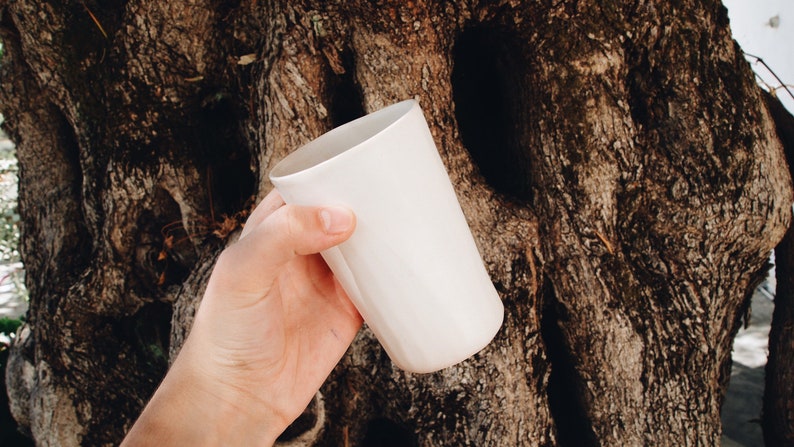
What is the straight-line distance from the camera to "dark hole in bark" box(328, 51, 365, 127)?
5.16 feet

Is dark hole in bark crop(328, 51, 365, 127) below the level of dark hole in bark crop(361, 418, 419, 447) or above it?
above

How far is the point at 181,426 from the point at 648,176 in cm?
122

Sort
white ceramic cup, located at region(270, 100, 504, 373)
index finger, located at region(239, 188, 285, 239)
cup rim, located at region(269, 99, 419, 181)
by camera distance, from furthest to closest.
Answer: index finger, located at region(239, 188, 285, 239) < cup rim, located at region(269, 99, 419, 181) < white ceramic cup, located at region(270, 100, 504, 373)

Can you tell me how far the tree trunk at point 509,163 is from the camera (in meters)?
1.52

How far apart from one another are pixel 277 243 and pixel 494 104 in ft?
3.33

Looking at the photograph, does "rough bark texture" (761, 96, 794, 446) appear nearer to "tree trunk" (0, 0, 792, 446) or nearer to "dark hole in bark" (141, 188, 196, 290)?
"tree trunk" (0, 0, 792, 446)

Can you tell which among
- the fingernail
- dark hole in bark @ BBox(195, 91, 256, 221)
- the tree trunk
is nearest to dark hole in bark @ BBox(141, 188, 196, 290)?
the tree trunk

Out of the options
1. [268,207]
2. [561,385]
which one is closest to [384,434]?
[561,385]

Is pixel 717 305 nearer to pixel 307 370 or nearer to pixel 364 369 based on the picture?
pixel 364 369

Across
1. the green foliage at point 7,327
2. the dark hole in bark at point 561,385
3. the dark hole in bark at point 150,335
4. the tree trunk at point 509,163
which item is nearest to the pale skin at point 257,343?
the tree trunk at point 509,163

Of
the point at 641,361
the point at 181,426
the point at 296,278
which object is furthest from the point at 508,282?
the point at 181,426

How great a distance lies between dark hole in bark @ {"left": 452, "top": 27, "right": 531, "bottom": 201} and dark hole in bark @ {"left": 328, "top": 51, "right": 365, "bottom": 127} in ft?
1.05

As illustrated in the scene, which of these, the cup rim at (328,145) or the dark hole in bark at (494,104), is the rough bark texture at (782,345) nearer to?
the dark hole in bark at (494,104)

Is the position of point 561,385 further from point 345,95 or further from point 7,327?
point 7,327
